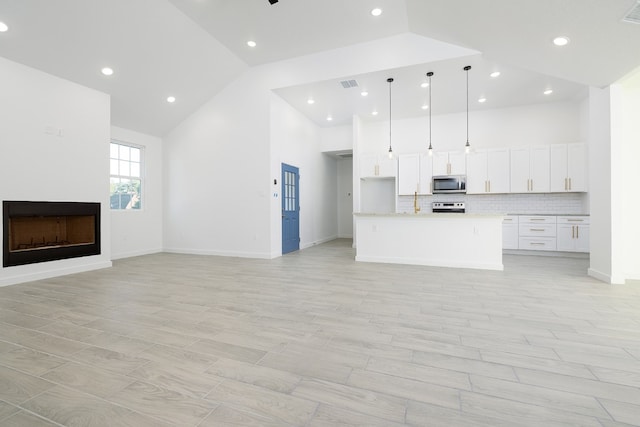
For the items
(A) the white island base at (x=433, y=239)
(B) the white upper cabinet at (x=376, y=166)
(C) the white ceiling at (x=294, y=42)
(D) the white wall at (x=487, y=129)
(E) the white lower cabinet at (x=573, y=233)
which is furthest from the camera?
(B) the white upper cabinet at (x=376, y=166)

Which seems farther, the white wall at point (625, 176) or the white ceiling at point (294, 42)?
the white wall at point (625, 176)

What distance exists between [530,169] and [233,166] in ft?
22.1

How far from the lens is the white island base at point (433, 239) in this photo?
4.92 m

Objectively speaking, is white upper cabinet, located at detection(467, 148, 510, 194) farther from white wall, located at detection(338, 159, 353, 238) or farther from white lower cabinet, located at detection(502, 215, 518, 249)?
white wall, located at detection(338, 159, 353, 238)

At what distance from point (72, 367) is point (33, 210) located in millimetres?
3928

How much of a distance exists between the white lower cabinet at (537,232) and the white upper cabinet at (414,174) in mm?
2185

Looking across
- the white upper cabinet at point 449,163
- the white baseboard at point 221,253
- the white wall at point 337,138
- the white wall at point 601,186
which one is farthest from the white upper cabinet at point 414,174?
the white baseboard at point 221,253

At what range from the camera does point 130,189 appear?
6730 mm

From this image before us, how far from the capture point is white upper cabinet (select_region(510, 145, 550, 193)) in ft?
21.2

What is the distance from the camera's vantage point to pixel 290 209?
705 cm

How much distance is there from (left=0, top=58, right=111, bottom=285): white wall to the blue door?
3442 millimetres

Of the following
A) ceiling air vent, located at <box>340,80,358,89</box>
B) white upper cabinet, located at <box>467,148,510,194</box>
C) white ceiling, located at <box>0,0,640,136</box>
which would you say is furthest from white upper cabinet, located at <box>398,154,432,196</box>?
ceiling air vent, located at <box>340,80,358,89</box>

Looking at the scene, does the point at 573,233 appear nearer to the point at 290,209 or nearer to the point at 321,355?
the point at 290,209

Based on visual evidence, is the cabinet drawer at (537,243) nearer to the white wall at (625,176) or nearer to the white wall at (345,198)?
the white wall at (625,176)
